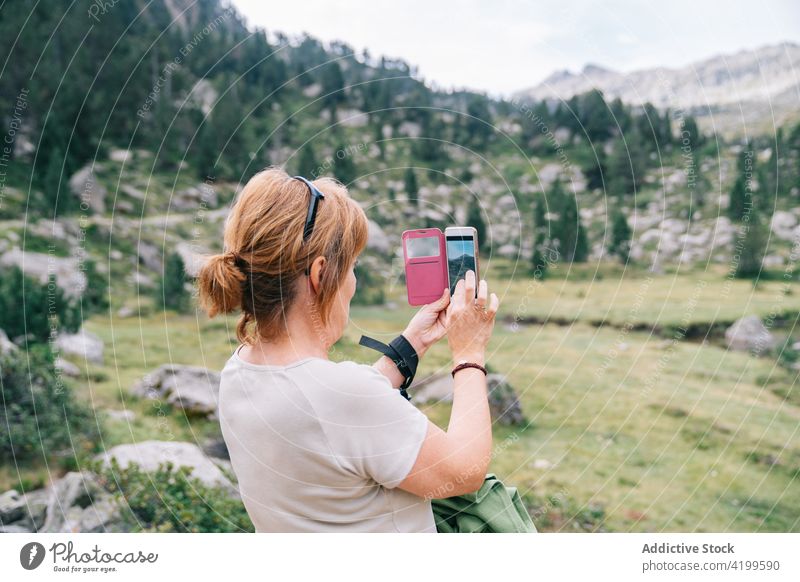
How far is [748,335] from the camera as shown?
299 inches

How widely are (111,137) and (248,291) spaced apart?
13.0 metres

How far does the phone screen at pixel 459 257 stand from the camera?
2.17 metres

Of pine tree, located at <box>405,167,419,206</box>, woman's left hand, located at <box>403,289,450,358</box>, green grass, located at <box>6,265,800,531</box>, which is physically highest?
pine tree, located at <box>405,167,419,206</box>

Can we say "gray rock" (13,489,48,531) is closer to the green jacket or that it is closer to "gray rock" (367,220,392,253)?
the green jacket

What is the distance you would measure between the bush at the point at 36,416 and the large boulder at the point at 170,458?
0.33 meters

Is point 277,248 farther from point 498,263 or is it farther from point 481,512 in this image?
point 498,263

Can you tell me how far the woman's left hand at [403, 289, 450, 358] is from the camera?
221 centimetres

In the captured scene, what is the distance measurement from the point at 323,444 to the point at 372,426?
0.13 metres

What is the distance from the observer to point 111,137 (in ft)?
43.7

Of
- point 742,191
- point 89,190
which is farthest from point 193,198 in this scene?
point 742,191

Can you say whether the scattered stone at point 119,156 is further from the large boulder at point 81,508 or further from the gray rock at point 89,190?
the large boulder at point 81,508

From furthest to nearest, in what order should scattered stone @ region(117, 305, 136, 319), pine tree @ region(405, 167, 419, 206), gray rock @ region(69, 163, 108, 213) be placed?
pine tree @ region(405, 167, 419, 206), gray rock @ region(69, 163, 108, 213), scattered stone @ region(117, 305, 136, 319)

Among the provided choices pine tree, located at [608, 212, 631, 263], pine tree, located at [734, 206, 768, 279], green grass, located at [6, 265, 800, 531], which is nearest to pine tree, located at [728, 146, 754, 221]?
pine tree, located at [734, 206, 768, 279]

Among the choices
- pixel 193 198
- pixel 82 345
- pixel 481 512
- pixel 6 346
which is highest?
pixel 193 198
